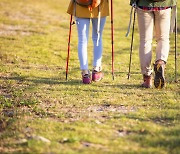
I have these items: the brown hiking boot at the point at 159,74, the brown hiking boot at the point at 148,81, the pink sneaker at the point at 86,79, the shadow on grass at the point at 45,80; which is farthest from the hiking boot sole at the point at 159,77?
the shadow on grass at the point at 45,80

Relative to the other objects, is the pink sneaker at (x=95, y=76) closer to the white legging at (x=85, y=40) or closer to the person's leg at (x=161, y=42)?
the white legging at (x=85, y=40)

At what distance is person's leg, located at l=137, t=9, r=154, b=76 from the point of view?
22.0 ft

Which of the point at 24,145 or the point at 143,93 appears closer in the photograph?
the point at 24,145

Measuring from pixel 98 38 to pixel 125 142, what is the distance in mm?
2963

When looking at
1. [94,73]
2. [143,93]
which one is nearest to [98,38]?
[94,73]

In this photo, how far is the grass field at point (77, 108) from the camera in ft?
14.9

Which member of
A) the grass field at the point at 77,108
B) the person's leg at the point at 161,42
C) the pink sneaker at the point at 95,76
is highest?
the person's leg at the point at 161,42

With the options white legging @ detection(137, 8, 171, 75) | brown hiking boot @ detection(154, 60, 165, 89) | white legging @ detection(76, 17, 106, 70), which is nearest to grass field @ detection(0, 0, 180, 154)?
brown hiking boot @ detection(154, 60, 165, 89)

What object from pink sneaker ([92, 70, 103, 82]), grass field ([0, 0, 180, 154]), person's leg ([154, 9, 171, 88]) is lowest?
grass field ([0, 0, 180, 154])

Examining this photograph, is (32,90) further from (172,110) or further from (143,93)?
(172,110)

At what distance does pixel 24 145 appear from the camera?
452 cm

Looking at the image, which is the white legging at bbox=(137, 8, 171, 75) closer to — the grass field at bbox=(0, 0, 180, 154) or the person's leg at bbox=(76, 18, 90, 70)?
the grass field at bbox=(0, 0, 180, 154)

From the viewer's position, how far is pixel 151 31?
22.4 feet

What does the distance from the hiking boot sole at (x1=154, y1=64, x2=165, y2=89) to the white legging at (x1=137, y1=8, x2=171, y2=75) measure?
0.20 meters
